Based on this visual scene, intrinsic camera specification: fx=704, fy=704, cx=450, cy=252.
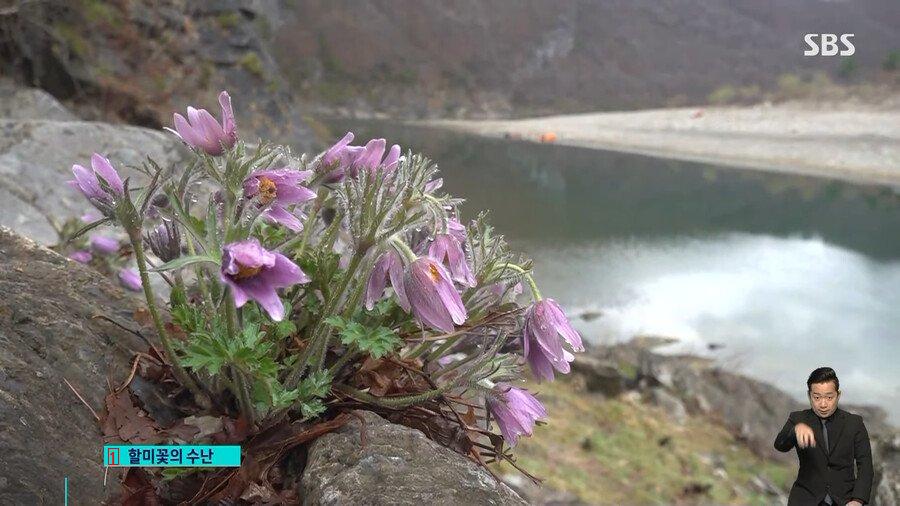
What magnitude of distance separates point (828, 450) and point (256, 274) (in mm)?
1106

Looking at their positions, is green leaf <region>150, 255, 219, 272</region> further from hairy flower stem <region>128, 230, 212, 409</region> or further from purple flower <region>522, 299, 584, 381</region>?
purple flower <region>522, 299, 584, 381</region>

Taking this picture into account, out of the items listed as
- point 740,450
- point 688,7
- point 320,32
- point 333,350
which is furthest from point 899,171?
point 688,7

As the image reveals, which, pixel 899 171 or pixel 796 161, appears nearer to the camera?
pixel 899 171

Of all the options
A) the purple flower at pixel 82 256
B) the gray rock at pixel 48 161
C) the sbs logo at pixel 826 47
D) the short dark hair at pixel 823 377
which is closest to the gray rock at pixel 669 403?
the gray rock at pixel 48 161

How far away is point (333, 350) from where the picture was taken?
110cm

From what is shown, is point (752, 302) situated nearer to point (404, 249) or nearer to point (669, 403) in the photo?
point (669, 403)

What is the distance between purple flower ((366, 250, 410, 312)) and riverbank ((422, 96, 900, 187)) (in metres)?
22.3

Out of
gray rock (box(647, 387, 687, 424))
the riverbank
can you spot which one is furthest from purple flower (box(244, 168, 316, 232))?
the riverbank

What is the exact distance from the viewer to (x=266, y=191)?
921mm

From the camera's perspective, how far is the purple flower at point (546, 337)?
3.31ft

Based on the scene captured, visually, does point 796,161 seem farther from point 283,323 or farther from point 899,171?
point 283,323

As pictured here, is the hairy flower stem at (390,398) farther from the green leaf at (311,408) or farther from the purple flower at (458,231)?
the purple flower at (458,231)

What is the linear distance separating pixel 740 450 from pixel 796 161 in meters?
21.3

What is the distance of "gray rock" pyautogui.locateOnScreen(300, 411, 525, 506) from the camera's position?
0.88 m
